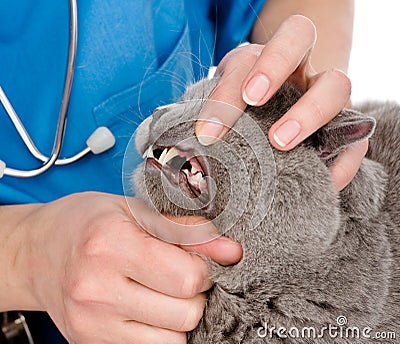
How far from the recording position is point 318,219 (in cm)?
78

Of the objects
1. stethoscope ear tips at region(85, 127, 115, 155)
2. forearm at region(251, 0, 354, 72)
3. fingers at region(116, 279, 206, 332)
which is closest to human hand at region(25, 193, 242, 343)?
fingers at region(116, 279, 206, 332)

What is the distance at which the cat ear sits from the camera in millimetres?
775

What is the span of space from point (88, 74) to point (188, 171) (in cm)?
44

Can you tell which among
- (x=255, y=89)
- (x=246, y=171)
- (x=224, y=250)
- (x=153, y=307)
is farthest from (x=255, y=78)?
(x=153, y=307)

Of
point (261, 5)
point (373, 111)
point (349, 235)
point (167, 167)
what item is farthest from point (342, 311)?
point (261, 5)

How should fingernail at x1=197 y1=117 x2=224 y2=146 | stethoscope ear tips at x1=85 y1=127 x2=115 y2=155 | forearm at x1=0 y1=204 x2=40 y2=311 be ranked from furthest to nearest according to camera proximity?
stethoscope ear tips at x1=85 y1=127 x2=115 y2=155
forearm at x1=0 y1=204 x2=40 y2=311
fingernail at x1=197 y1=117 x2=224 y2=146

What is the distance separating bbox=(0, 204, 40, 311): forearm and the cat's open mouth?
1.02ft

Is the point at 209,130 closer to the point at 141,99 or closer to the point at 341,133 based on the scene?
the point at 341,133

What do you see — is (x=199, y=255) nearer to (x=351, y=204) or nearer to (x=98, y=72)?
(x=351, y=204)

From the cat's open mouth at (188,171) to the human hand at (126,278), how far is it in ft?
0.15

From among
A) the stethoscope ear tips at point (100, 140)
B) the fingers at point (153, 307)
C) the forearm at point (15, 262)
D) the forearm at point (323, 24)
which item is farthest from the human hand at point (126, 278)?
the forearm at point (323, 24)

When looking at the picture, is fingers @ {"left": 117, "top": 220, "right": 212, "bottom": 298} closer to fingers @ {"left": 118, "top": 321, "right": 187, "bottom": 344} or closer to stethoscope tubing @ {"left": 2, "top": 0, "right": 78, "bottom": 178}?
fingers @ {"left": 118, "top": 321, "right": 187, "bottom": 344}

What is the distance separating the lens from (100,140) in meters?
1.07

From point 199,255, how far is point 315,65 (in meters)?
0.60
